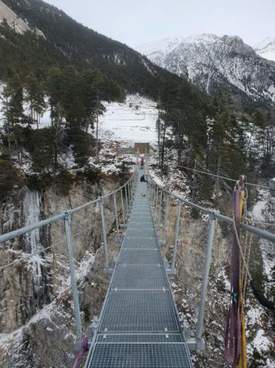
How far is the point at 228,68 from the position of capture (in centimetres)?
16762

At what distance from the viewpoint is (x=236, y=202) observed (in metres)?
1.91

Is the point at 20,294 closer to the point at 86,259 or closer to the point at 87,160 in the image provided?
the point at 86,259

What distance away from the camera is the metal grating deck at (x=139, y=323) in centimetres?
274

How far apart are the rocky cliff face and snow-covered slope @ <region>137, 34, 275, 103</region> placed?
12060cm

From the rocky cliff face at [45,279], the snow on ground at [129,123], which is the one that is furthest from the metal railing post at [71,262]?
the snow on ground at [129,123]

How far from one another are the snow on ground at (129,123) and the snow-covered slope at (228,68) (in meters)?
87.2

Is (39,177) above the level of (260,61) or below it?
below

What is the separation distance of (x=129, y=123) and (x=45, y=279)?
28073mm

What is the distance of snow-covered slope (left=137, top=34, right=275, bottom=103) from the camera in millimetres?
147875

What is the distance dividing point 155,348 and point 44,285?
54.4 feet

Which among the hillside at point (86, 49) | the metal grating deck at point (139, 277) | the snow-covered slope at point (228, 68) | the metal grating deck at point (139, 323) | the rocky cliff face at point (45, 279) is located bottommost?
the rocky cliff face at point (45, 279)

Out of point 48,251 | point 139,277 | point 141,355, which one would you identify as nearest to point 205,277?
point 141,355

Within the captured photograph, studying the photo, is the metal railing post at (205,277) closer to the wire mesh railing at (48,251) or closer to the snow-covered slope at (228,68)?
the wire mesh railing at (48,251)

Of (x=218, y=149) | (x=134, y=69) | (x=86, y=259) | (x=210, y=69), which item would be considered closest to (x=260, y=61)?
(x=210, y=69)
